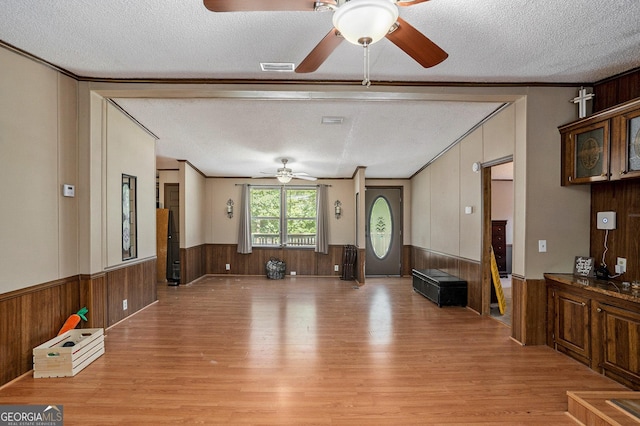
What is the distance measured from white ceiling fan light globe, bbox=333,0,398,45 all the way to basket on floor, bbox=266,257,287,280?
6.33 meters

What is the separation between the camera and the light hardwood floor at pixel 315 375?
2152 mm

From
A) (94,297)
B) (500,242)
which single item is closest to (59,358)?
(94,297)

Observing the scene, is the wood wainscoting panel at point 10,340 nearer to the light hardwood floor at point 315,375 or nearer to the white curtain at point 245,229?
the light hardwood floor at point 315,375

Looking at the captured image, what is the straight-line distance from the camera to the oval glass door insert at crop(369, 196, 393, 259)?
773 cm

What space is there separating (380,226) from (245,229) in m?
3.42

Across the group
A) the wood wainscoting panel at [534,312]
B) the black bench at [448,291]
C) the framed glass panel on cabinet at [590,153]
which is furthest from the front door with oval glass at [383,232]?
the framed glass panel on cabinet at [590,153]

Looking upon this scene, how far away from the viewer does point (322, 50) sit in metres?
1.92

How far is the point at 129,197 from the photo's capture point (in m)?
4.23

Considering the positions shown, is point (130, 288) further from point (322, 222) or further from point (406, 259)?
point (406, 259)

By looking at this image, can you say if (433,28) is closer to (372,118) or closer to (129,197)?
(372,118)

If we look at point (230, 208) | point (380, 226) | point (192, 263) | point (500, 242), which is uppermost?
point (230, 208)

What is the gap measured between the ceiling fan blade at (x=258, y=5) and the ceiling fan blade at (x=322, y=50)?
226mm

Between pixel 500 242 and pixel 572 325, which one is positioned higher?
pixel 500 242

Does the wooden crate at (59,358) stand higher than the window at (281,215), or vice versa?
the window at (281,215)
